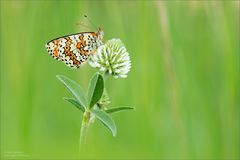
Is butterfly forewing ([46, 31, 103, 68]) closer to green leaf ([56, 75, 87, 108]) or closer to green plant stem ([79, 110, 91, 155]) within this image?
green leaf ([56, 75, 87, 108])

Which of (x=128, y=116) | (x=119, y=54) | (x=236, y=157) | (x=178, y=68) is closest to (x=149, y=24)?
(x=178, y=68)

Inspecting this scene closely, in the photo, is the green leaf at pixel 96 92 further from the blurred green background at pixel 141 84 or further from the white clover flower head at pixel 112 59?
the blurred green background at pixel 141 84

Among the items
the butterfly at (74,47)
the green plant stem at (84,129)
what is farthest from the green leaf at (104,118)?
the butterfly at (74,47)

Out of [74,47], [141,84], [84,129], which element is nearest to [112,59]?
[74,47]

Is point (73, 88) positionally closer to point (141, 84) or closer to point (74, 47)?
point (74, 47)

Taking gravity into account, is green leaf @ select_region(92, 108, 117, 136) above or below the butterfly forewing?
below

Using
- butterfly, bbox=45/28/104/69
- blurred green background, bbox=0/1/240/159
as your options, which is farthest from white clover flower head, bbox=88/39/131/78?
blurred green background, bbox=0/1/240/159

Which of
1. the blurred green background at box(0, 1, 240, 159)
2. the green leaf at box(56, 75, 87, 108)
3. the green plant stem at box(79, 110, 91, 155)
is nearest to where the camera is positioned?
the green plant stem at box(79, 110, 91, 155)
